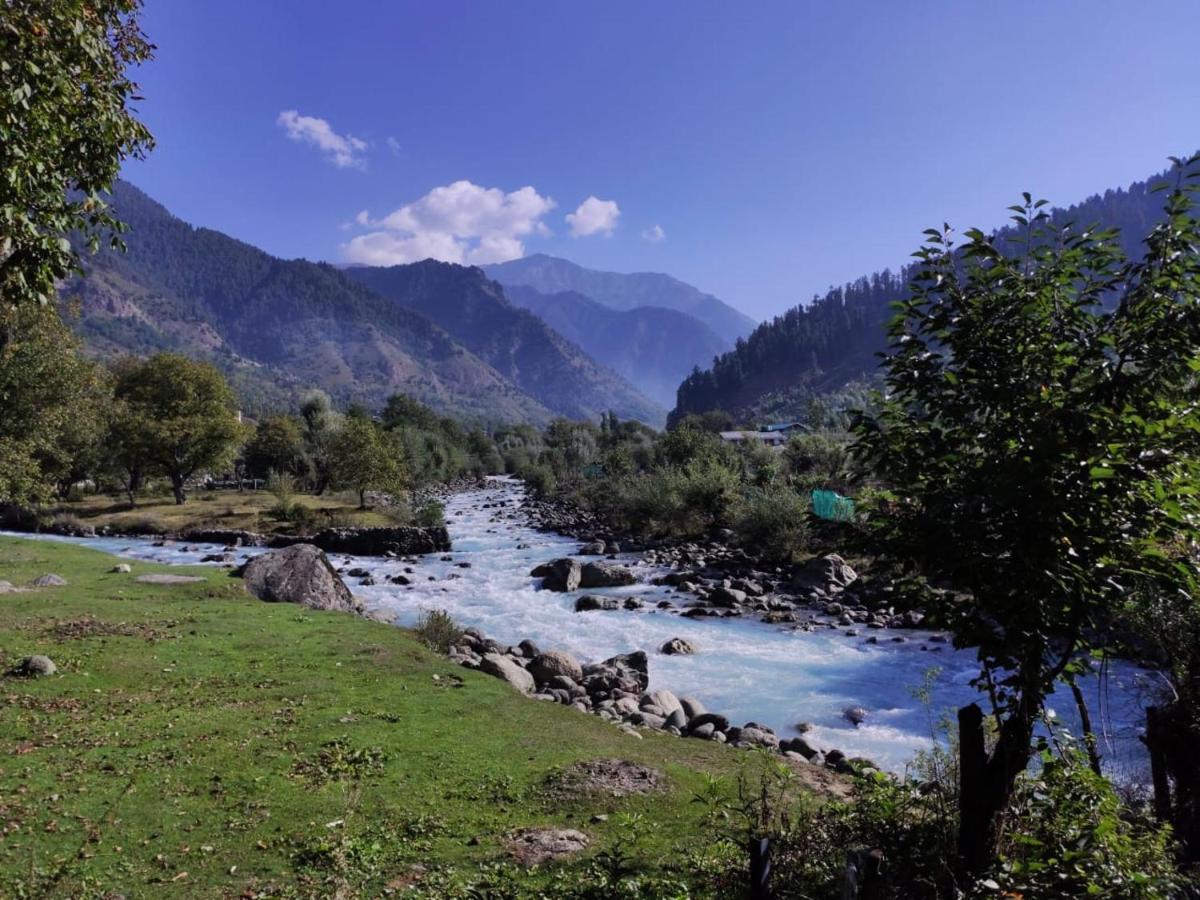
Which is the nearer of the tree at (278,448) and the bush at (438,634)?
the bush at (438,634)

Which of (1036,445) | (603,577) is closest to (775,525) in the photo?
(603,577)

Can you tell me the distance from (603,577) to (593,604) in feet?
15.8

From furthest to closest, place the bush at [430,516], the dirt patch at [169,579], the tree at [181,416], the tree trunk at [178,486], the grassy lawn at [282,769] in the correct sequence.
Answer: the tree trunk at [178,486], the bush at [430,516], the tree at [181,416], the dirt patch at [169,579], the grassy lawn at [282,769]

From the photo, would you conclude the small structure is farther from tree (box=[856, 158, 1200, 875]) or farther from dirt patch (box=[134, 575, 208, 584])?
tree (box=[856, 158, 1200, 875])

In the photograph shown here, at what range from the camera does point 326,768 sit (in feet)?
Answer: 28.7

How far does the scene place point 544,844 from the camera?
7090 millimetres

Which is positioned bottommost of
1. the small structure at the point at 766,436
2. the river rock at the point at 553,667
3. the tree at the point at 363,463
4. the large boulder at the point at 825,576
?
the river rock at the point at 553,667

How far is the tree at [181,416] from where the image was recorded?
48188 millimetres

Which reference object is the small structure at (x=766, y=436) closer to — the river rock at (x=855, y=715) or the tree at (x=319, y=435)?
the tree at (x=319, y=435)

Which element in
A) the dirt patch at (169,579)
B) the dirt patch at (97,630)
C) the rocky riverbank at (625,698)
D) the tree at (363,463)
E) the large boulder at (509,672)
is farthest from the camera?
the tree at (363,463)

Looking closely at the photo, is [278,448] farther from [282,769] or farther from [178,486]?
[282,769]

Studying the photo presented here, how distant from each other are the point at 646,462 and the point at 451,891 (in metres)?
66.9

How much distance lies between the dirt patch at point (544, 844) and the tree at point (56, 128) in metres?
6.75

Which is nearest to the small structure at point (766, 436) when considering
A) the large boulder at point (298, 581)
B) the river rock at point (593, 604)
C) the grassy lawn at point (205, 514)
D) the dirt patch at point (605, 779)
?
the grassy lawn at point (205, 514)
